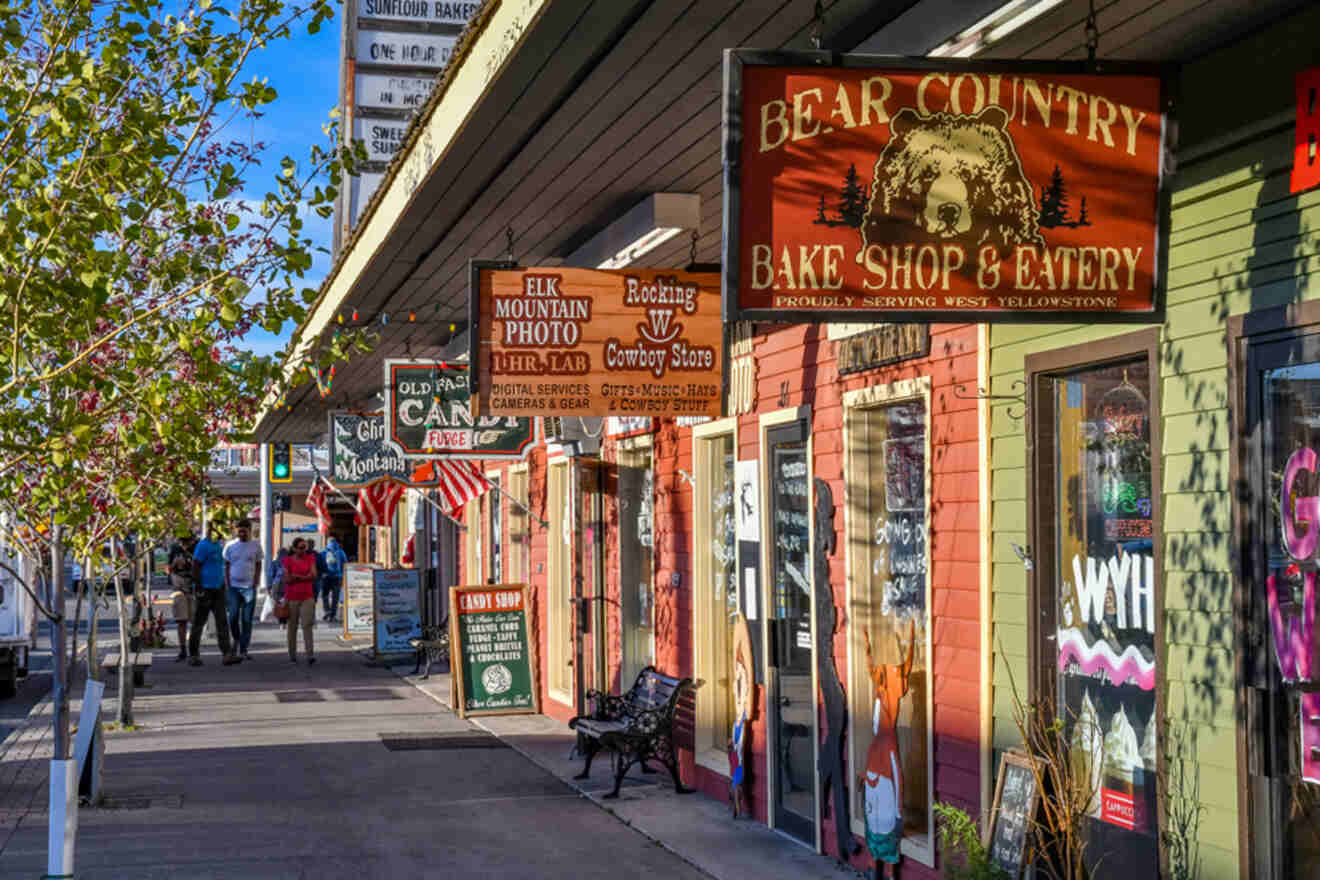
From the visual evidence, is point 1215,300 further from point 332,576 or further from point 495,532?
→ point 332,576

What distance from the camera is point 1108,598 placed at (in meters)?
6.42

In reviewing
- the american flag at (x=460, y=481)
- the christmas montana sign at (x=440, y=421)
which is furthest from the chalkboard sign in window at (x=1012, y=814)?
the american flag at (x=460, y=481)

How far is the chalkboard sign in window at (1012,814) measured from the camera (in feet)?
21.6

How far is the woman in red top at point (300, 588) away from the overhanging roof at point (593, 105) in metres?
10.2

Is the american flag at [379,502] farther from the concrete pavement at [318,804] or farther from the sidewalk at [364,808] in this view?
the sidewalk at [364,808]

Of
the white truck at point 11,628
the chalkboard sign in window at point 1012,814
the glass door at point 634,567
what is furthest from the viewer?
the white truck at point 11,628

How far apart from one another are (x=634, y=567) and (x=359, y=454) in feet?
23.7

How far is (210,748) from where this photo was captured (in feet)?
44.8

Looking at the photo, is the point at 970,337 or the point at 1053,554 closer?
the point at 1053,554

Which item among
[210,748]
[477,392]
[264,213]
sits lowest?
[210,748]

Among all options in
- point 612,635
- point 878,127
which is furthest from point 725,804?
point 878,127

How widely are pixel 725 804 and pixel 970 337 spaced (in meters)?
4.56

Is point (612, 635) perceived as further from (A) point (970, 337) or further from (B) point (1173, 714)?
(B) point (1173, 714)

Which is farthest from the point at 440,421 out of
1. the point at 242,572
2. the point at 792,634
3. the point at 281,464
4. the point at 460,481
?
the point at 281,464
